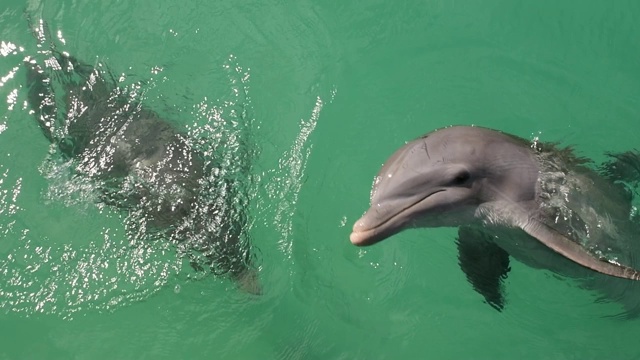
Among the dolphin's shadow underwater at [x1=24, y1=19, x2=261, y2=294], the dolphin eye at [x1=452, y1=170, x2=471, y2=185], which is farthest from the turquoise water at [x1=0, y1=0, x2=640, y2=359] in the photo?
the dolphin eye at [x1=452, y1=170, x2=471, y2=185]

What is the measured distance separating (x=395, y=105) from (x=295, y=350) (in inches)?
111

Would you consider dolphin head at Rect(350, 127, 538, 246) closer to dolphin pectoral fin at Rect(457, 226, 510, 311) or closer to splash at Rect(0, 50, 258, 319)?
dolphin pectoral fin at Rect(457, 226, 510, 311)

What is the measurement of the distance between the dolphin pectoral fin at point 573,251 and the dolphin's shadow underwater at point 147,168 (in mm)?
2808

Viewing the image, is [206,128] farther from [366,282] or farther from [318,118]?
[366,282]

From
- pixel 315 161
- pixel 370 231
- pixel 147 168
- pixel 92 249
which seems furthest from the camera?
pixel 315 161

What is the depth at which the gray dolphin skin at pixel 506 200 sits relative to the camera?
4184 mm

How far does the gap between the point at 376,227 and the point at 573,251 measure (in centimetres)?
128

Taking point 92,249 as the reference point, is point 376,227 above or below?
below

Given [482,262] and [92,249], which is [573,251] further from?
[92,249]

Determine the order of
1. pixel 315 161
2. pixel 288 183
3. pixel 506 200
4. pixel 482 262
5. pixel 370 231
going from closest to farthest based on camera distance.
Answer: pixel 370 231 < pixel 506 200 < pixel 482 262 < pixel 288 183 < pixel 315 161

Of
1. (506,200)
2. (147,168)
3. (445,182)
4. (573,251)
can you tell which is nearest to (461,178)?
(445,182)

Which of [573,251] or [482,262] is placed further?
[482,262]

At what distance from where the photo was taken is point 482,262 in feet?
18.3

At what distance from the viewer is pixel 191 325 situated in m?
6.43
